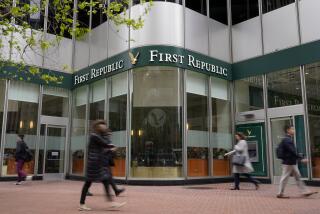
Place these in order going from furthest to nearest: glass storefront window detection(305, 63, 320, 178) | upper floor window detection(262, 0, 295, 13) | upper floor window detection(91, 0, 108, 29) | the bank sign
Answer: upper floor window detection(91, 0, 108, 29)
upper floor window detection(262, 0, 295, 13)
the bank sign
glass storefront window detection(305, 63, 320, 178)

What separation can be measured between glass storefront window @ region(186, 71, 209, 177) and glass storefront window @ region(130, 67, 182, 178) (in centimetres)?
57

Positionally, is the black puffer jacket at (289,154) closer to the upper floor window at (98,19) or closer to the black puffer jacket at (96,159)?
the black puffer jacket at (96,159)

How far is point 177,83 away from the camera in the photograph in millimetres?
14141

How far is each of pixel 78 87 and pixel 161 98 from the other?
19.9ft

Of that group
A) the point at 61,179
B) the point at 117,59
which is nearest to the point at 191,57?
the point at 117,59

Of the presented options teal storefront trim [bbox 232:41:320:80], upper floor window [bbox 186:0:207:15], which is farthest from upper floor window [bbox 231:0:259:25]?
teal storefront trim [bbox 232:41:320:80]

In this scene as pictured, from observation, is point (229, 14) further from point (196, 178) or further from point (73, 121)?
point (73, 121)

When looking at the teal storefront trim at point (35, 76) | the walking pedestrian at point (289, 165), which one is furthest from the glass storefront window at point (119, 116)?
the walking pedestrian at point (289, 165)

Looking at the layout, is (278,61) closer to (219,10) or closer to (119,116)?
(219,10)

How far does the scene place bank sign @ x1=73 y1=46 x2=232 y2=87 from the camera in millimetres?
14039

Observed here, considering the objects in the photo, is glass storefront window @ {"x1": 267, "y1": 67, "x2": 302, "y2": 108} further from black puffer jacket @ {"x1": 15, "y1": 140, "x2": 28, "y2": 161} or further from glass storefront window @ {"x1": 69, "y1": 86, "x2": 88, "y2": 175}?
black puffer jacket @ {"x1": 15, "y1": 140, "x2": 28, "y2": 161}

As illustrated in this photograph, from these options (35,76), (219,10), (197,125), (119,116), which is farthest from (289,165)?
(35,76)

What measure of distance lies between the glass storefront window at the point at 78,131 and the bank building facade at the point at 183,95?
0.05 m

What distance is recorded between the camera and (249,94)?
1576 cm
